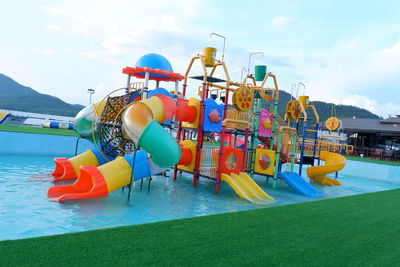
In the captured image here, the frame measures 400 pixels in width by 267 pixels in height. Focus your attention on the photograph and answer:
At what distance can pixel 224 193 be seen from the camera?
10.2 m

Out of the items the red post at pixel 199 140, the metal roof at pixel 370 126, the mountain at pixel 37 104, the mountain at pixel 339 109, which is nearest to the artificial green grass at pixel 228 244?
the red post at pixel 199 140

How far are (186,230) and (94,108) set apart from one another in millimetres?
6370

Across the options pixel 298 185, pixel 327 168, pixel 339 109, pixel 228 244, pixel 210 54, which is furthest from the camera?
pixel 339 109

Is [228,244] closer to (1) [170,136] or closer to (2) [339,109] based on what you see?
(1) [170,136]

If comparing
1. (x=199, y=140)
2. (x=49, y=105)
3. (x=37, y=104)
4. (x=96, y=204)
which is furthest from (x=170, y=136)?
(x=49, y=105)

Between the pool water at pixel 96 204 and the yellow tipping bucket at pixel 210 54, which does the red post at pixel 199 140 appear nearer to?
the pool water at pixel 96 204

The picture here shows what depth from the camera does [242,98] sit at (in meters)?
10.9

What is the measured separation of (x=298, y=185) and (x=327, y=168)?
137 inches

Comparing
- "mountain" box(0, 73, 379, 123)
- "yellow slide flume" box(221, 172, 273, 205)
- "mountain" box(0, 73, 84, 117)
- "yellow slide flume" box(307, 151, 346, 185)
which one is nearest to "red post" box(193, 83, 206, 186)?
"yellow slide flume" box(221, 172, 273, 205)

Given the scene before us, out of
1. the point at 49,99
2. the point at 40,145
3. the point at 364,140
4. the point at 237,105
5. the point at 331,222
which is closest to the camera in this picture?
the point at 331,222

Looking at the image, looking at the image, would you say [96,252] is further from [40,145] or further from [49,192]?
[40,145]

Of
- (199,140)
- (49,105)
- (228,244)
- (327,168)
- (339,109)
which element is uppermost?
(339,109)

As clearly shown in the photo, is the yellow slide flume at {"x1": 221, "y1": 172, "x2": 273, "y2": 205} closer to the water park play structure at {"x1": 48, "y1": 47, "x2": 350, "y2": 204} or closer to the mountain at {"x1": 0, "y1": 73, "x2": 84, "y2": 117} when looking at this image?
the water park play structure at {"x1": 48, "y1": 47, "x2": 350, "y2": 204}

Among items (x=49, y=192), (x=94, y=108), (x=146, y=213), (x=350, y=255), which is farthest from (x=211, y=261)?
(x=94, y=108)
